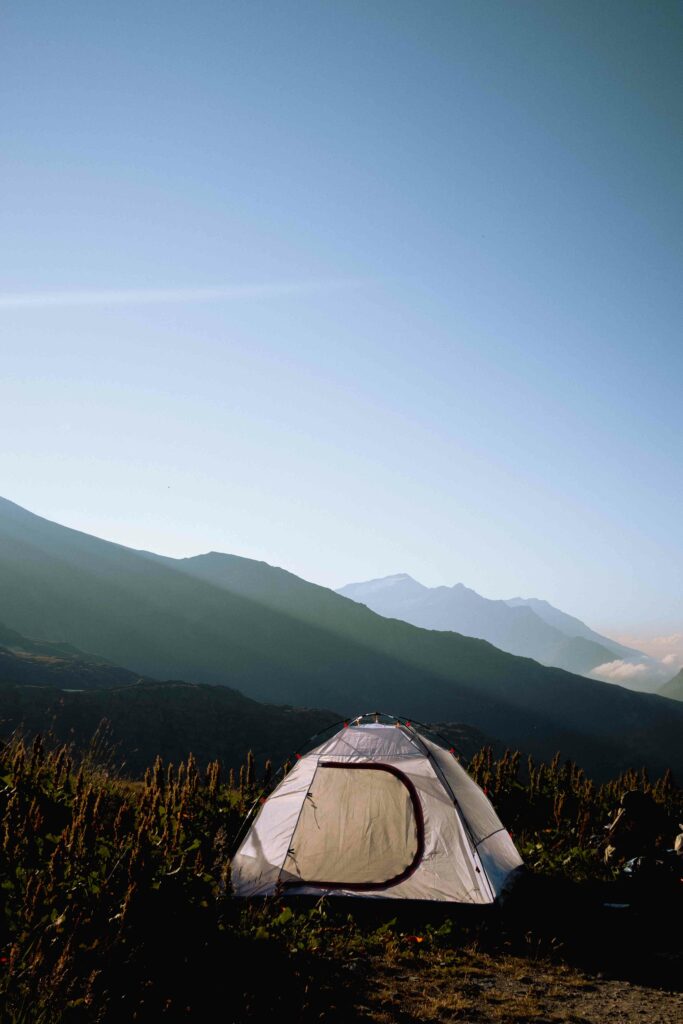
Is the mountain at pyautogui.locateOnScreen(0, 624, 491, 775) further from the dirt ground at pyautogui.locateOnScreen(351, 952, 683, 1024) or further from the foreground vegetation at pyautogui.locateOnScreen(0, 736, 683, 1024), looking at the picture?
the dirt ground at pyautogui.locateOnScreen(351, 952, 683, 1024)

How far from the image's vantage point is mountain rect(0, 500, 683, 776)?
328 feet

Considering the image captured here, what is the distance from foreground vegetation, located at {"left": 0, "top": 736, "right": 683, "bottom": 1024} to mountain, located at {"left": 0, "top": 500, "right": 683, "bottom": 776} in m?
81.0

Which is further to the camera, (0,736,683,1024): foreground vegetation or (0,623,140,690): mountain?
(0,623,140,690): mountain

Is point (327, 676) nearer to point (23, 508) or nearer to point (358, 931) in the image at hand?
point (23, 508)

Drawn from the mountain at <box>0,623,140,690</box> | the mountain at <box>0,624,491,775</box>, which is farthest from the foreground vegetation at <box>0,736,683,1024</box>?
the mountain at <box>0,623,140,690</box>

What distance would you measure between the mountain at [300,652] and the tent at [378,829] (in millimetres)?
78829

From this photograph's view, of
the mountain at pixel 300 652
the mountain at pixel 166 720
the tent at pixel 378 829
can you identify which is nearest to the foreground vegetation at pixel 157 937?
the tent at pixel 378 829

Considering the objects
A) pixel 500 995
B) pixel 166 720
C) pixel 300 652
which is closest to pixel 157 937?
pixel 500 995

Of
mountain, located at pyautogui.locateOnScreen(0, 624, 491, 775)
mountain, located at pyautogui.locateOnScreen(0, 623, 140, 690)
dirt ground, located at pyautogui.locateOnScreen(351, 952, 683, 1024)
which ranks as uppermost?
dirt ground, located at pyautogui.locateOnScreen(351, 952, 683, 1024)

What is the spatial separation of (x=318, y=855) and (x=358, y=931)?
1550mm

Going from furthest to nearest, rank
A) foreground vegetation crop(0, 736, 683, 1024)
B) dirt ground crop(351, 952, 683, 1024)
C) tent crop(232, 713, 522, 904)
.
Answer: tent crop(232, 713, 522, 904) → dirt ground crop(351, 952, 683, 1024) → foreground vegetation crop(0, 736, 683, 1024)

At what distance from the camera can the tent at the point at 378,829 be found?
8.38 m

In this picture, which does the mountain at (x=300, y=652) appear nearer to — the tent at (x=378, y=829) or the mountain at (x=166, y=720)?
the mountain at (x=166, y=720)

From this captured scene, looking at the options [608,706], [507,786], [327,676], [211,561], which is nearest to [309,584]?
[211,561]
